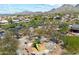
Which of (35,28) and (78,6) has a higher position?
(78,6)

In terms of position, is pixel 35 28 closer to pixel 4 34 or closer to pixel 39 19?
pixel 39 19

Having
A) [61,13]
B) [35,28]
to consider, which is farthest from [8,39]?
[61,13]

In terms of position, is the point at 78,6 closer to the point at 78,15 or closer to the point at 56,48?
the point at 78,15

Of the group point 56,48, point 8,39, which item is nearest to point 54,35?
point 56,48
